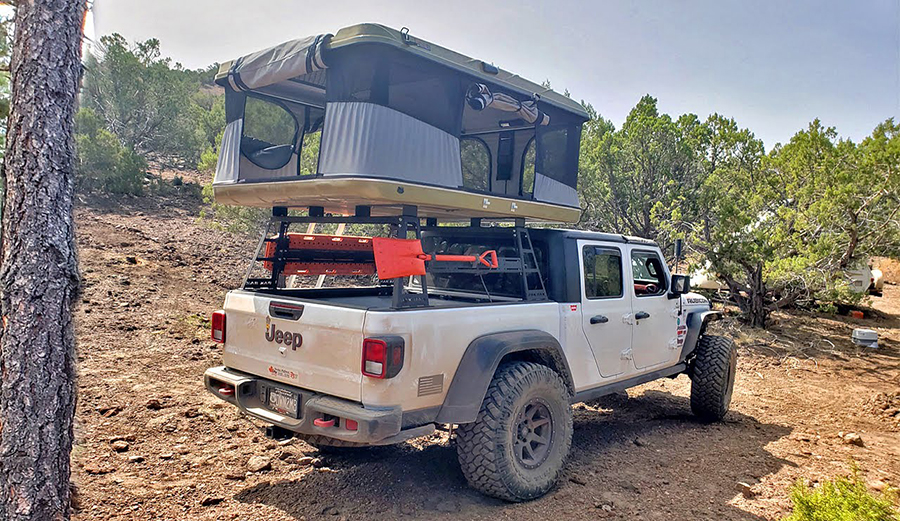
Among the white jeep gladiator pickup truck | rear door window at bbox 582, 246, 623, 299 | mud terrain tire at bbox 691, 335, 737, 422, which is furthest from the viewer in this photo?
mud terrain tire at bbox 691, 335, 737, 422

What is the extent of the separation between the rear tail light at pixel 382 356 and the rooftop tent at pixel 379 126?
2.96ft

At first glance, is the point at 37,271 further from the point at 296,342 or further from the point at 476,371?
the point at 476,371

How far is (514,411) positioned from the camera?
3910 millimetres

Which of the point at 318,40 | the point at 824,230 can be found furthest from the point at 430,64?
the point at 824,230

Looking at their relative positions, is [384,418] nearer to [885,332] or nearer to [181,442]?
[181,442]

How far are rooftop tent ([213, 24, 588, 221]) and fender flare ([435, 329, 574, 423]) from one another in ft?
3.24

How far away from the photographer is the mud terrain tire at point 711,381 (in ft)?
20.1

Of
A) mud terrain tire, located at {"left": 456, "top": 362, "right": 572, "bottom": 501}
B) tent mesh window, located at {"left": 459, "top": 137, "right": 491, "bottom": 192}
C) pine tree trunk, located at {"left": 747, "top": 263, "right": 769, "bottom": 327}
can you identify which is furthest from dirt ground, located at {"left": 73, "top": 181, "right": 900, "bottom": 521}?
tent mesh window, located at {"left": 459, "top": 137, "right": 491, "bottom": 192}

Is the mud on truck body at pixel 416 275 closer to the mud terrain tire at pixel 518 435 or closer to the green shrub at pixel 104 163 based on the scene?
the mud terrain tire at pixel 518 435

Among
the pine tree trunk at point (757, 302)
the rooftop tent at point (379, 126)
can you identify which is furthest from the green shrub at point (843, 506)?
the pine tree trunk at point (757, 302)

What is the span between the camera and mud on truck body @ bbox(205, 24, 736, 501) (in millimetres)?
3650

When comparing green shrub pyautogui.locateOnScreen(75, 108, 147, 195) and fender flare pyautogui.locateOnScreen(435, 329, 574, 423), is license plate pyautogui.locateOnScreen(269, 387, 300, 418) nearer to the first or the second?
fender flare pyautogui.locateOnScreen(435, 329, 574, 423)

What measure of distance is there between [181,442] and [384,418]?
2.40 m

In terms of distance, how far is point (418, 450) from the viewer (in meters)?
5.02
